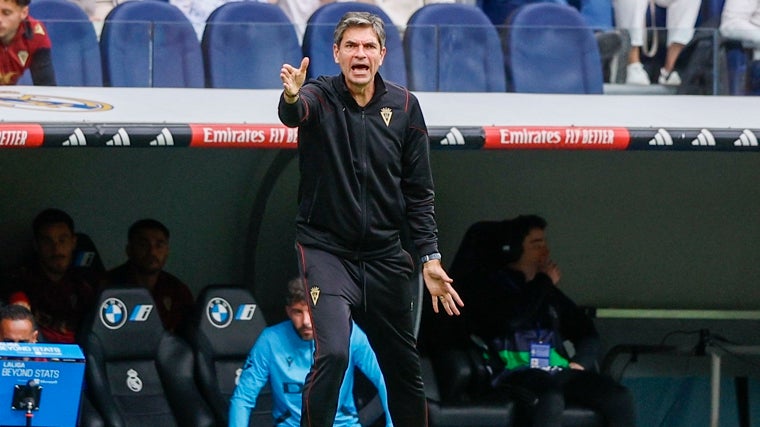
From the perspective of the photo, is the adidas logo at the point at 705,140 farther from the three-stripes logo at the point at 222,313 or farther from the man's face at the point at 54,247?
the man's face at the point at 54,247

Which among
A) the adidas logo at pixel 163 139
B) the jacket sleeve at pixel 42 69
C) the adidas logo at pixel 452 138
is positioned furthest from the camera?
the jacket sleeve at pixel 42 69

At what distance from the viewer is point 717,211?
32.6 feet

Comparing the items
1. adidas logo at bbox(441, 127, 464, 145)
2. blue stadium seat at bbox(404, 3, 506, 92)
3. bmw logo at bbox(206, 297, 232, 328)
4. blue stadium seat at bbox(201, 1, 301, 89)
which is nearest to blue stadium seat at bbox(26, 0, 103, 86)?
blue stadium seat at bbox(201, 1, 301, 89)

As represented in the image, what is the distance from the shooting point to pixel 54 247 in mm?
7836

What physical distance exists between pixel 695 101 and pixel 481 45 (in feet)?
3.79

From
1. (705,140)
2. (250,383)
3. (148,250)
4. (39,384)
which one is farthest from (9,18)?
(705,140)

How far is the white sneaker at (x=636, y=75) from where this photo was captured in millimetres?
8477

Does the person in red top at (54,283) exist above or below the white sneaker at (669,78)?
below

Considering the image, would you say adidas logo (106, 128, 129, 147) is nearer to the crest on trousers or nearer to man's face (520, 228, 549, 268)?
the crest on trousers

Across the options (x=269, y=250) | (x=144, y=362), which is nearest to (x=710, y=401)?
(x=269, y=250)

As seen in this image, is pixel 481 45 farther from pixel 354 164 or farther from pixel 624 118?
pixel 354 164

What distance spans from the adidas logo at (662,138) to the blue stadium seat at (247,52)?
1840mm

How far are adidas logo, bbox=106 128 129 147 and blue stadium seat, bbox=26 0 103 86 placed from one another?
3.16ft

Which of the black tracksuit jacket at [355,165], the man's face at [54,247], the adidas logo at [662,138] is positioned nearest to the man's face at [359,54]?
the black tracksuit jacket at [355,165]
